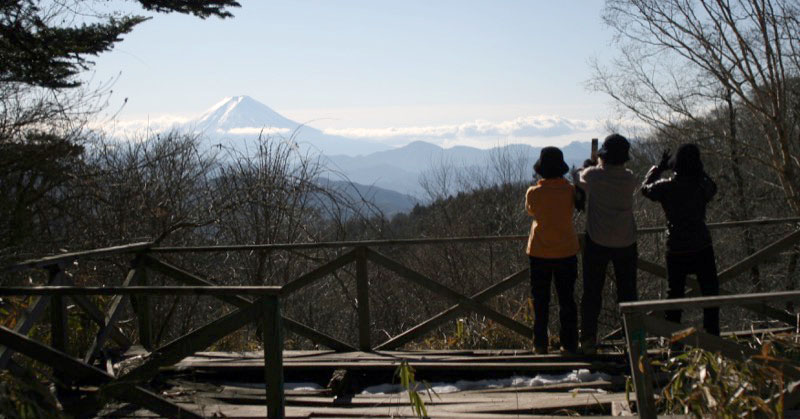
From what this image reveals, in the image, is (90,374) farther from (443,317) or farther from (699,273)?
(699,273)

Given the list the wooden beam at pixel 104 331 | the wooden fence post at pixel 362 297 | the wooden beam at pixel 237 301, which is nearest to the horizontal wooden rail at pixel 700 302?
Answer: the wooden fence post at pixel 362 297

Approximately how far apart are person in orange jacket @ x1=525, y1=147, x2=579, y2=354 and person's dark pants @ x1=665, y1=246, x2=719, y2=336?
78 cm

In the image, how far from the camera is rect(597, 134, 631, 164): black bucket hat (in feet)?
19.3

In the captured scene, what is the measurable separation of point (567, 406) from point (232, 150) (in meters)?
8.60

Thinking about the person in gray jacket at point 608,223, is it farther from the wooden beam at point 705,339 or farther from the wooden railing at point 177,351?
the wooden railing at point 177,351

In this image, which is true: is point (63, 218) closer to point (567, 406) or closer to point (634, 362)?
point (567, 406)

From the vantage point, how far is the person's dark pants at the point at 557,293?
6.18 meters

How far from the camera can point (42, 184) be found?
9594mm

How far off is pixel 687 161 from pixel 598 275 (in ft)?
3.80

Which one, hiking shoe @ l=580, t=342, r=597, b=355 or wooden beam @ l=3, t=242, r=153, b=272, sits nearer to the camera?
wooden beam @ l=3, t=242, r=153, b=272

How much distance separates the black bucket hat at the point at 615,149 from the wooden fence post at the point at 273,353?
3.14 meters

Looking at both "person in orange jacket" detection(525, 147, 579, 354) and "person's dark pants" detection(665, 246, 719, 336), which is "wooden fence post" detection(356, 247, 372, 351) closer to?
"person in orange jacket" detection(525, 147, 579, 354)

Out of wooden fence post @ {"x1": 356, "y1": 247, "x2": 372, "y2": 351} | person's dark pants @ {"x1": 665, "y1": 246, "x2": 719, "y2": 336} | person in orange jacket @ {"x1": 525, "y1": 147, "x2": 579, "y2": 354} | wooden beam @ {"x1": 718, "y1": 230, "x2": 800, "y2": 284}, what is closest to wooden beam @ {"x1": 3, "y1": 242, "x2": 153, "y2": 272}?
wooden fence post @ {"x1": 356, "y1": 247, "x2": 372, "y2": 351}

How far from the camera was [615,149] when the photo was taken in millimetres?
5895
